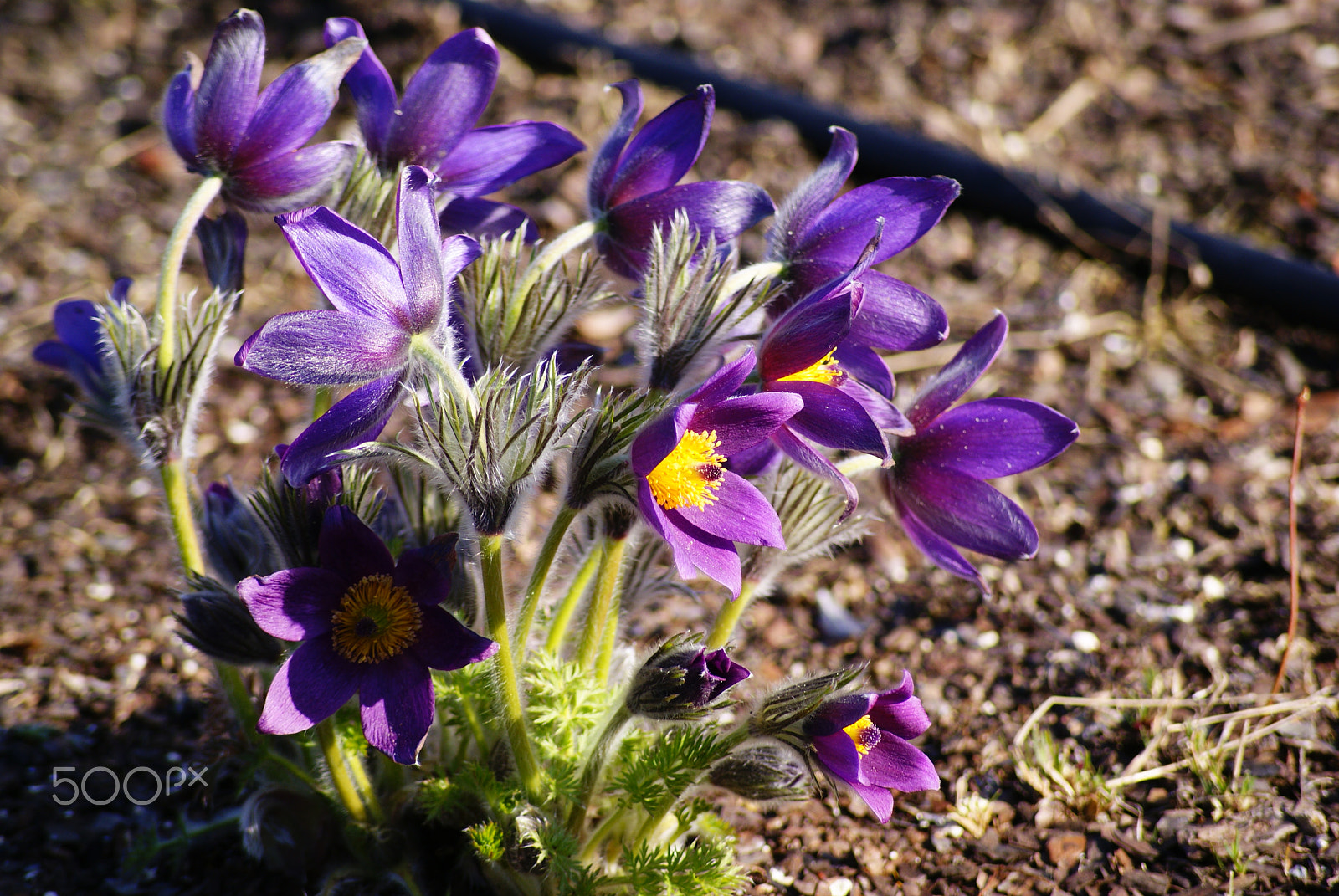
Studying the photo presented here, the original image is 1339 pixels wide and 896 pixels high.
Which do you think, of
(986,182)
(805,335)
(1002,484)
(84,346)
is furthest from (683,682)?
(986,182)

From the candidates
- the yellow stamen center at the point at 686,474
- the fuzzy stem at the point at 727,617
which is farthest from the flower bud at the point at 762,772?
the yellow stamen center at the point at 686,474

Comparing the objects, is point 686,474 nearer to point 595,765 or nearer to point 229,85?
point 595,765

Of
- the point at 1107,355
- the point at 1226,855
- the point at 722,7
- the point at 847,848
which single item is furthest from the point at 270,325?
the point at 722,7

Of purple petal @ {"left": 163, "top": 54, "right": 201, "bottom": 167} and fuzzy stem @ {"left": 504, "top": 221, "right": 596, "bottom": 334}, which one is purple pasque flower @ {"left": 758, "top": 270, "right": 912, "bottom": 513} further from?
purple petal @ {"left": 163, "top": 54, "right": 201, "bottom": 167}

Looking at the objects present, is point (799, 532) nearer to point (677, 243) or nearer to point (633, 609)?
point (633, 609)

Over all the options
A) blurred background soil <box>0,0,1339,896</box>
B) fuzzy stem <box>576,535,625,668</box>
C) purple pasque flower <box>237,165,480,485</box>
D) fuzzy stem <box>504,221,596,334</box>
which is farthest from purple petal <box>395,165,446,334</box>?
blurred background soil <box>0,0,1339,896</box>

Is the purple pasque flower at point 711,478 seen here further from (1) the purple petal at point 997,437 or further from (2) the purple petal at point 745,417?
(1) the purple petal at point 997,437

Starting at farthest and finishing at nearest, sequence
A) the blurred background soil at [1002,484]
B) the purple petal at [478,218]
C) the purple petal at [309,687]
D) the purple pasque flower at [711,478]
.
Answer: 1. the blurred background soil at [1002,484]
2. the purple petal at [478,218]
3. the purple petal at [309,687]
4. the purple pasque flower at [711,478]
